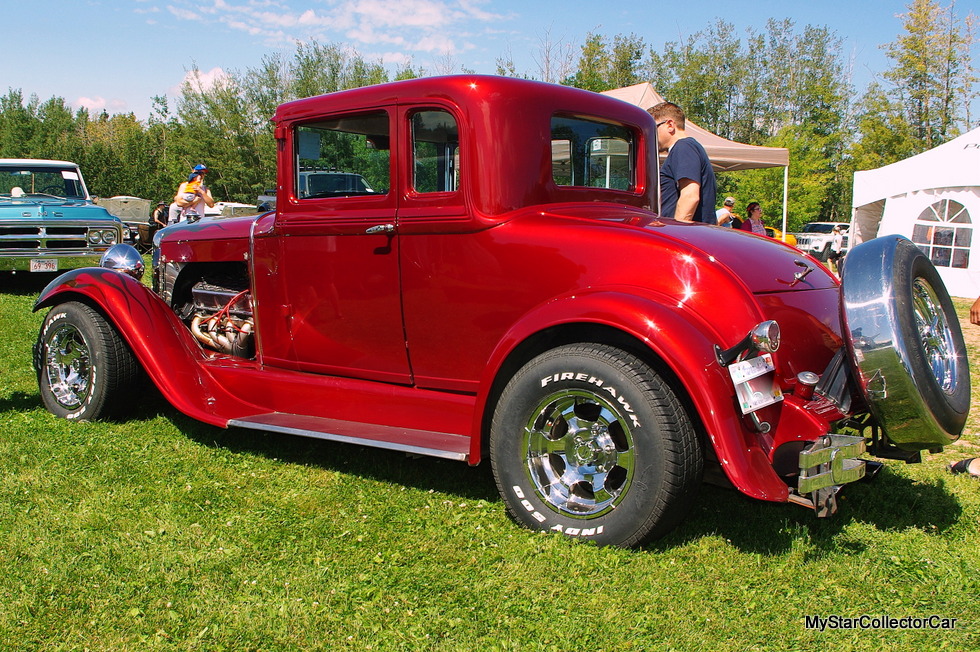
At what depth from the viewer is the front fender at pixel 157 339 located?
4195 mm

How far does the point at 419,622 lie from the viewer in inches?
98.6

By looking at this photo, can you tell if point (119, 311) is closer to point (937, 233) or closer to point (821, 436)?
point (821, 436)

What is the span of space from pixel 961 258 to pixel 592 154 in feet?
44.5

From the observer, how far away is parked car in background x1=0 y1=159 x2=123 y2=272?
10250 mm

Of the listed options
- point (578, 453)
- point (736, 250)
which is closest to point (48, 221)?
point (578, 453)

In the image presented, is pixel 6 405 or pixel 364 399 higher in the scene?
pixel 364 399

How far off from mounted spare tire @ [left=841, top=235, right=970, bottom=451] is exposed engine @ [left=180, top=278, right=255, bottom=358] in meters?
3.33

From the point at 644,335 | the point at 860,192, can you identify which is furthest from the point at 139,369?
the point at 860,192

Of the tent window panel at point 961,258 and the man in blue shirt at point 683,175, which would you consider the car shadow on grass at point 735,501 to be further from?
the tent window panel at point 961,258

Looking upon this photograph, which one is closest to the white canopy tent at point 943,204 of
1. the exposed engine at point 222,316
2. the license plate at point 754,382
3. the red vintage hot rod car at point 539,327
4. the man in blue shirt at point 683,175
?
the man in blue shirt at point 683,175

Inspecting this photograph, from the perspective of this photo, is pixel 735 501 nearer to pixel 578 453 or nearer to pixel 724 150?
pixel 578 453

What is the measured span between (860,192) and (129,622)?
1768 centimetres

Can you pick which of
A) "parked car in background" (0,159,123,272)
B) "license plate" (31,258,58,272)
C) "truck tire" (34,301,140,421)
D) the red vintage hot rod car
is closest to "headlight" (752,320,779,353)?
the red vintage hot rod car

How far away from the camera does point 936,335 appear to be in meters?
3.21
